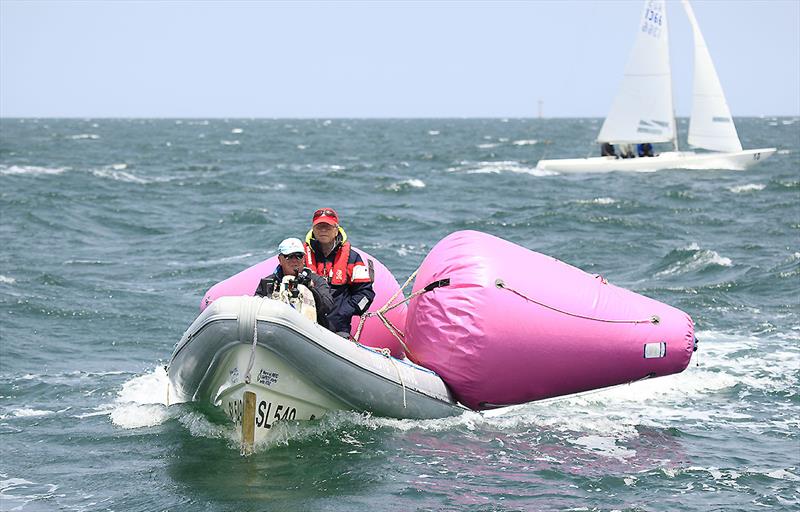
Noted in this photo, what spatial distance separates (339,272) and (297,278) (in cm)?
55

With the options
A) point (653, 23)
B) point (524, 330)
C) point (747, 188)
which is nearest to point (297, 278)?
point (524, 330)

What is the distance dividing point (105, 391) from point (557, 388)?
14.3 feet

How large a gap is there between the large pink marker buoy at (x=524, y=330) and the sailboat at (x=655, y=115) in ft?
98.5

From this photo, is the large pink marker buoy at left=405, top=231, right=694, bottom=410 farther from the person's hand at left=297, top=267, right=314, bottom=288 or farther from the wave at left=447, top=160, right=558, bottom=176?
the wave at left=447, top=160, right=558, bottom=176

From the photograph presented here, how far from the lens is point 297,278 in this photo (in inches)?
315

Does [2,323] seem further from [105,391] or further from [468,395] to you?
[468,395]

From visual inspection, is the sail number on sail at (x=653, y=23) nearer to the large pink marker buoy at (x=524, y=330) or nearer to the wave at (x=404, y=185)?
the wave at (x=404, y=185)

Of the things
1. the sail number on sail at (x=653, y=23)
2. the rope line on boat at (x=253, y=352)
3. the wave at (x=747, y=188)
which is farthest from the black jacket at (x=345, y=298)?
the sail number on sail at (x=653, y=23)

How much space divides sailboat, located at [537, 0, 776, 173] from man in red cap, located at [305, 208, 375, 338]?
31.1 m

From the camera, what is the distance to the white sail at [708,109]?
4034 cm

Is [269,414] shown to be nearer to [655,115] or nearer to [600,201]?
[600,201]

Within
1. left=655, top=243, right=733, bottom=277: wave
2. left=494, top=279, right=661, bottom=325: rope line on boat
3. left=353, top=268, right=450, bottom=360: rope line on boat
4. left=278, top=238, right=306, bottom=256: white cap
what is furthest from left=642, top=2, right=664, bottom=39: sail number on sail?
left=278, top=238, right=306, bottom=256: white cap

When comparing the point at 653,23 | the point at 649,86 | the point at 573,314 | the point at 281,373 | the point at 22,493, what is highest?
the point at 653,23

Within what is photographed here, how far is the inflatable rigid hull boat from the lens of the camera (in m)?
7.48
